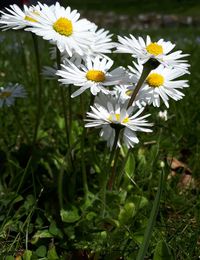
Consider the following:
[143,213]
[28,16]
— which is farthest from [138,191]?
[28,16]

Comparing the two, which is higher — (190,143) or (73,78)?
(73,78)

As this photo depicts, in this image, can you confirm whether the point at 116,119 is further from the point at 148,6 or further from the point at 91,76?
the point at 148,6

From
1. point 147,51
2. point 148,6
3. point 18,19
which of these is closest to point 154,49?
point 147,51

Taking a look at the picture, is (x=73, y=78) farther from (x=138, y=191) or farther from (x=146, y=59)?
(x=138, y=191)

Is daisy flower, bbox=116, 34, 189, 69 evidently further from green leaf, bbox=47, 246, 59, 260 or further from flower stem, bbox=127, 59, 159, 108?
green leaf, bbox=47, 246, 59, 260

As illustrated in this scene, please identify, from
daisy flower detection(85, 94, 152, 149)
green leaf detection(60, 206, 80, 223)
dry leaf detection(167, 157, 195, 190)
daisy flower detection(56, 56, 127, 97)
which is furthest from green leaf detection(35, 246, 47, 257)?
dry leaf detection(167, 157, 195, 190)

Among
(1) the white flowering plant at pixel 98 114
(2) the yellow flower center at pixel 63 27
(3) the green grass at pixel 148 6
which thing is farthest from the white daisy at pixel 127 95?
(3) the green grass at pixel 148 6

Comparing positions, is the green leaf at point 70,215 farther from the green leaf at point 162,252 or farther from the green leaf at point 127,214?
the green leaf at point 162,252
